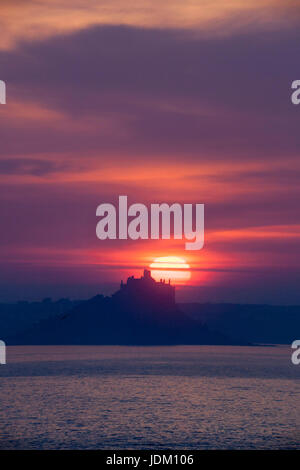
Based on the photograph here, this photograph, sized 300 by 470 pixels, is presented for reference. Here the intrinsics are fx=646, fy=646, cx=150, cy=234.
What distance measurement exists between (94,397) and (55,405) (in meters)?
22.4

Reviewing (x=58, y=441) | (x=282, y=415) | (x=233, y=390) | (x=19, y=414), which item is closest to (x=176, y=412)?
(x=282, y=415)

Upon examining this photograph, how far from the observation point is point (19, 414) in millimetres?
126062

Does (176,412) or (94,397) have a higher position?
(94,397)

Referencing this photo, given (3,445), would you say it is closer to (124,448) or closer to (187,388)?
(124,448)

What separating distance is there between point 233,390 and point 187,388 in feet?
46.0

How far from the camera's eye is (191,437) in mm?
97438

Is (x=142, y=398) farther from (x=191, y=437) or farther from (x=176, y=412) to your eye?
(x=191, y=437)

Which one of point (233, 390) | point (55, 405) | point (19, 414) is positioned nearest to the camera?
point (19, 414)
